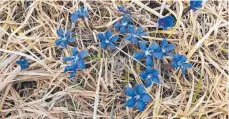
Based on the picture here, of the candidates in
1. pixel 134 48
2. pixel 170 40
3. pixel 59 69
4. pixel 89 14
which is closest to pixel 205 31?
pixel 170 40

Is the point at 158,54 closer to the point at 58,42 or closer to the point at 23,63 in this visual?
the point at 58,42

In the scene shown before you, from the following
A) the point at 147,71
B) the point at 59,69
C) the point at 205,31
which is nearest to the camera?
the point at 147,71

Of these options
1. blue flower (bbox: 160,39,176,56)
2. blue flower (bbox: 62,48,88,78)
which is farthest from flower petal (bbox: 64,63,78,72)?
blue flower (bbox: 160,39,176,56)

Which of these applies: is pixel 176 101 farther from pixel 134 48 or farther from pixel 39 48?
pixel 39 48

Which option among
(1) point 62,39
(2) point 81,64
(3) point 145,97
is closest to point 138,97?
(3) point 145,97

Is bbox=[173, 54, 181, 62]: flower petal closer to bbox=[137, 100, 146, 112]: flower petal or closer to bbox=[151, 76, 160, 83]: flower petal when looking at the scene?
bbox=[151, 76, 160, 83]: flower petal

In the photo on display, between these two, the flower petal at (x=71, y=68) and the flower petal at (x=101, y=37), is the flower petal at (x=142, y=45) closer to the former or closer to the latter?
the flower petal at (x=101, y=37)
